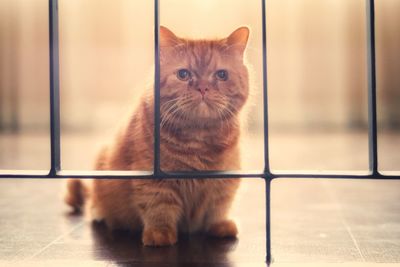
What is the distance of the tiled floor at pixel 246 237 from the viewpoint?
149cm

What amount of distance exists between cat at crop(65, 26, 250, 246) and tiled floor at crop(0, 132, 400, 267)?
80mm

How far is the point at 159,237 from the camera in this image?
5.53 feet

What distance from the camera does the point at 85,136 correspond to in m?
6.75

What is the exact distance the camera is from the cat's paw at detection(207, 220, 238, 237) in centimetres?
181

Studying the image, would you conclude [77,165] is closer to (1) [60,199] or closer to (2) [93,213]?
(1) [60,199]

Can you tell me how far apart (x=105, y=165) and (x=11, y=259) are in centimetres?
60

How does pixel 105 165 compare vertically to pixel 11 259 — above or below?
above

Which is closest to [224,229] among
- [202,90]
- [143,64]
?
[202,90]

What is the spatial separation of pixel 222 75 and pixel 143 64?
168 inches

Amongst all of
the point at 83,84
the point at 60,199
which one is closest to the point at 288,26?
the point at 83,84

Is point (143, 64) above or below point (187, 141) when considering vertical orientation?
above

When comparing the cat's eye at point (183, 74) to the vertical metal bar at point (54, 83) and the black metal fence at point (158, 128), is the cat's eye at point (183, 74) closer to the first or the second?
the black metal fence at point (158, 128)

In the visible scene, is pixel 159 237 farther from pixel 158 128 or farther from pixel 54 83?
pixel 54 83

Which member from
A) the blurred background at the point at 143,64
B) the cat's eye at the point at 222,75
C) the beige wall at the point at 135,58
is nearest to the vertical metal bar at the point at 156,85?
the cat's eye at the point at 222,75
